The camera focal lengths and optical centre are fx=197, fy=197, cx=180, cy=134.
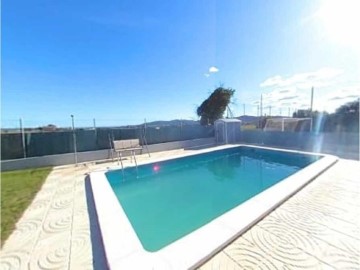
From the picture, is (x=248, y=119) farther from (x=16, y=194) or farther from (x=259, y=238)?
(x=16, y=194)

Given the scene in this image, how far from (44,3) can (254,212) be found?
7523 millimetres

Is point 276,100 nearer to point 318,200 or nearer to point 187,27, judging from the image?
point 187,27

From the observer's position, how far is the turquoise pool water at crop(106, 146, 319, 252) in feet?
11.8

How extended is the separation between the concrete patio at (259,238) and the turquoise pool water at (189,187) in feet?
3.10

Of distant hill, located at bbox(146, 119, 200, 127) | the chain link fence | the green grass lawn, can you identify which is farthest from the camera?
distant hill, located at bbox(146, 119, 200, 127)

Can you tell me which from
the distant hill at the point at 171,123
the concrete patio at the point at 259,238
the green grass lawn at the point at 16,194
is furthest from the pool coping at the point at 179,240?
the distant hill at the point at 171,123

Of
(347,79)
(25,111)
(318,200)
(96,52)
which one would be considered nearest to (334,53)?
(347,79)

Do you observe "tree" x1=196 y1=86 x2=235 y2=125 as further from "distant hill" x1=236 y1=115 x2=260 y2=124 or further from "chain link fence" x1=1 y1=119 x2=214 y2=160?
"chain link fence" x1=1 y1=119 x2=214 y2=160

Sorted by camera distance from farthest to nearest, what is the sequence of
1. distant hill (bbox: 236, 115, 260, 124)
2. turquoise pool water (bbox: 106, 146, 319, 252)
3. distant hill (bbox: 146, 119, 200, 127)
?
distant hill (bbox: 236, 115, 260, 124) → distant hill (bbox: 146, 119, 200, 127) → turquoise pool water (bbox: 106, 146, 319, 252)

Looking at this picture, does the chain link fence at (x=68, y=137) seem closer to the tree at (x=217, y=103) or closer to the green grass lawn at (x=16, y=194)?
the green grass lawn at (x=16, y=194)

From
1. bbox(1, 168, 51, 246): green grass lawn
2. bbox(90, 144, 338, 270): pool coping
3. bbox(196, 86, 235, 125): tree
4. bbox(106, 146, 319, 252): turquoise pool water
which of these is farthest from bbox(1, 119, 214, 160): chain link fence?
bbox(196, 86, 235, 125): tree

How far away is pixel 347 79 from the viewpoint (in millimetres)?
12453

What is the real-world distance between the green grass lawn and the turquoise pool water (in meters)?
1.83

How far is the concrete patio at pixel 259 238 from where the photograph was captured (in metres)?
2.10
